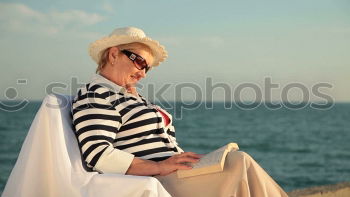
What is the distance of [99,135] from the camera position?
8.04 feet

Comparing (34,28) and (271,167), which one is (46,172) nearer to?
(271,167)

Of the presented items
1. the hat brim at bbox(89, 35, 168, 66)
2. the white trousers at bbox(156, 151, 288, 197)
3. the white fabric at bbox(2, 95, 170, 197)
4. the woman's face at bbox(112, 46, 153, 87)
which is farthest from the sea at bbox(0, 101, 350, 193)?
the white trousers at bbox(156, 151, 288, 197)

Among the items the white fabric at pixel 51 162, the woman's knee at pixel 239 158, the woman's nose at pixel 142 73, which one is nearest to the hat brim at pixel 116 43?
the woman's nose at pixel 142 73

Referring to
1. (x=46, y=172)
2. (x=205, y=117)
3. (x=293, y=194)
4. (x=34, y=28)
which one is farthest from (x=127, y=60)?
(x=205, y=117)

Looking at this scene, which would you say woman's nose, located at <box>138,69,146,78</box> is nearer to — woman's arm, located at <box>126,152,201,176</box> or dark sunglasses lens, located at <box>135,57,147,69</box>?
dark sunglasses lens, located at <box>135,57,147,69</box>

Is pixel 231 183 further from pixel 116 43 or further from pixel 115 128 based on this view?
pixel 116 43

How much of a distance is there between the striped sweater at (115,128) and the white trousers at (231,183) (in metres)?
0.23

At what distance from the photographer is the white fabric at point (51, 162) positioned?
2.48 meters

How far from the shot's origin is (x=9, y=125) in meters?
42.3

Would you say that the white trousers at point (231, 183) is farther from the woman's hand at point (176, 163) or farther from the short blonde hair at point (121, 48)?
the short blonde hair at point (121, 48)

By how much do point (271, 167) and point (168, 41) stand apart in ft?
43.8

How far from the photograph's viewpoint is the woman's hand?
248 cm

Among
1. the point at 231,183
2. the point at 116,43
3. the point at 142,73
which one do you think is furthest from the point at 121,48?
the point at 231,183

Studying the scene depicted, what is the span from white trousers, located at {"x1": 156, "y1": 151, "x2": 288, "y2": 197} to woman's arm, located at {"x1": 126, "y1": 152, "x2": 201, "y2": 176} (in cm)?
4
